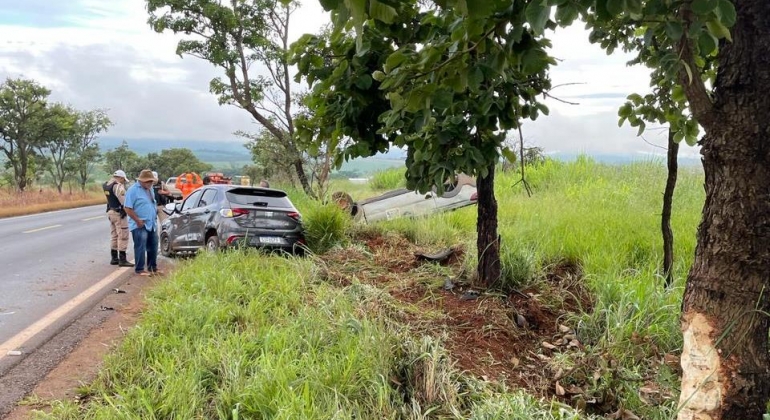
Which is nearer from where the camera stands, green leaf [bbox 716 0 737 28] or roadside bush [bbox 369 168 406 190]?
green leaf [bbox 716 0 737 28]

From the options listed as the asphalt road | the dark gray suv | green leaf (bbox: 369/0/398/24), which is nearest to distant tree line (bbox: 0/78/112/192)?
the asphalt road

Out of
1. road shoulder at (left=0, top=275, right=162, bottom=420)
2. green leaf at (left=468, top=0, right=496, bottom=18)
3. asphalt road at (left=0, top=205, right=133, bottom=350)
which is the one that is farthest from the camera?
asphalt road at (left=0, top=205, right=133, bottom=350)

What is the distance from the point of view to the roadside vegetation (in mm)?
3027

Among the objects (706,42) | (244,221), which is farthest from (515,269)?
(244,221)

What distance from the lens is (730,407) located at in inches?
88.7

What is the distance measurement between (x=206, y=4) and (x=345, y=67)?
437 inches

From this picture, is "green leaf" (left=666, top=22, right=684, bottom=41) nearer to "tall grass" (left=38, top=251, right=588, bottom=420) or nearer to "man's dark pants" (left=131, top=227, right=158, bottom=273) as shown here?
"tall grass" (left=38, top=251, right=588, bottom=420)

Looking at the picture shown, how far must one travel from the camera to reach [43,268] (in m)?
8.89

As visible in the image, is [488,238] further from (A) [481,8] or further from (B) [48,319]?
(B) [48,319]

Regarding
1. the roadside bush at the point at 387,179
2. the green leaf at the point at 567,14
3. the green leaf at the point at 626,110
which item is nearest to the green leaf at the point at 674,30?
the green leaf at the point at 567,14

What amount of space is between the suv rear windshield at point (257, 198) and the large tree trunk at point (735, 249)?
7.26 m

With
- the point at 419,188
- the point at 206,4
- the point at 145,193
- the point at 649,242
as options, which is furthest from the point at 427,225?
the point at 206,4

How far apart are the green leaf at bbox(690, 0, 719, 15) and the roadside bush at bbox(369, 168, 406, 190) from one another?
58.2 feet

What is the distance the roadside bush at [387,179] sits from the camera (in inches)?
778
